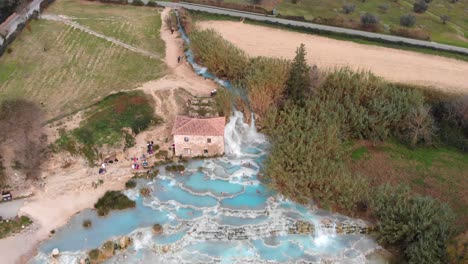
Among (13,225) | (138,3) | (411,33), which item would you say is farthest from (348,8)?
(13,225)

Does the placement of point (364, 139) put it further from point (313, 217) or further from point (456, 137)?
point (313, 217)

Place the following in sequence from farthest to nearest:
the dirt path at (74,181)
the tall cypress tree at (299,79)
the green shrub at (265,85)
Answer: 1. the green shrub at (265,85)
2. the tall cypress tree at (299,79)
3. the dirt path at (74,181)

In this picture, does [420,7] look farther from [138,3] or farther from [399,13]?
[138,3]

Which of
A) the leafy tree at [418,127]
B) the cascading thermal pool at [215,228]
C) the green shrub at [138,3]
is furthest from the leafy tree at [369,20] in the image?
the cascading thermal pool at [215,228]

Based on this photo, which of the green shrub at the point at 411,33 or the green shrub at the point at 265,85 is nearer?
the green shrub at the point at 265,85

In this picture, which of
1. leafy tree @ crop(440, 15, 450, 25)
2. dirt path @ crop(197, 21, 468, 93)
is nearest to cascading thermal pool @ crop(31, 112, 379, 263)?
dirt path @ crop(197, 21, 468, 93)

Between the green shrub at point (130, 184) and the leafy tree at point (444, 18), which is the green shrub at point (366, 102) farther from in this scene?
the leafy tree at point (444, 18)
